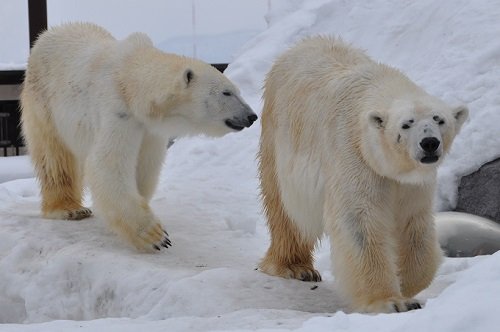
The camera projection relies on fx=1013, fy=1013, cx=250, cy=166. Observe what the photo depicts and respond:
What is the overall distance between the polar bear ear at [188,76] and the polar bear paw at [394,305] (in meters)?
1.94

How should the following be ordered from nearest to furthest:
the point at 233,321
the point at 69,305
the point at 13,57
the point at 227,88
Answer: the point at 233,321, the point at 69,305, the point at 227,88, the point at 13,57

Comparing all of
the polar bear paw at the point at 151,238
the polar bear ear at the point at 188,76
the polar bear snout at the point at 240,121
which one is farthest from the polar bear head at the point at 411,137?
the polar bear paw at the point at 151,238

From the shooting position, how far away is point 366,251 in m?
4.28

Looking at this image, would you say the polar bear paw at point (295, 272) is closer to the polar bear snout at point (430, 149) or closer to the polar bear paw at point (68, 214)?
the polar bear snout at point (430, 149)

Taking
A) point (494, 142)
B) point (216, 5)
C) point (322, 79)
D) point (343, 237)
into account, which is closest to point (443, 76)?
point (494, 142)

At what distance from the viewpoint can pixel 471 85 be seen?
271 inches

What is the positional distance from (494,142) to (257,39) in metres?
3.36

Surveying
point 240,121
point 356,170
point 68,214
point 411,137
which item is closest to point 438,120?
point 411,137

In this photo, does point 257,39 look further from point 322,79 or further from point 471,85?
point 322,79

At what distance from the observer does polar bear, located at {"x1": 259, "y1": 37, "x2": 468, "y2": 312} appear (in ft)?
13.6

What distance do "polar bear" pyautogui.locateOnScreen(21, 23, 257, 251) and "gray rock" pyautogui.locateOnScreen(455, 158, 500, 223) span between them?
1616 mm

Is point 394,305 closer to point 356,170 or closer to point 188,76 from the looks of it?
point 356,170

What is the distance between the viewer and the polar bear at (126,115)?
564cm

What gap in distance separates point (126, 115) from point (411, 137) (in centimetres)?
215
